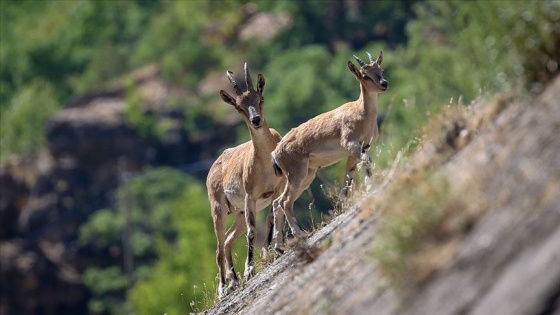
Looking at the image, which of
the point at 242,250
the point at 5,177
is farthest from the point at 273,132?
the point at 5,177

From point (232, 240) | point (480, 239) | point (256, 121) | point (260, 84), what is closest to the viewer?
point (480, 239)

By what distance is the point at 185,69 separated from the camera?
106m

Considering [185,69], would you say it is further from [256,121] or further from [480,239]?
[480,239]

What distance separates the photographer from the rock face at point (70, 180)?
7181 cm

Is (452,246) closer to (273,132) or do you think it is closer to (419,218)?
(419,218)

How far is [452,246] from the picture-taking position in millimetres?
12453

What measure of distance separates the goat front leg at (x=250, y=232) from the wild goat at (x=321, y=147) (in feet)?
1.07

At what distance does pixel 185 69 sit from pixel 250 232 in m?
85.0

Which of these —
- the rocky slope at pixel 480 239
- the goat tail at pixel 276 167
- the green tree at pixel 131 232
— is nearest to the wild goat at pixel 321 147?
the goat tail at pixel 276 167

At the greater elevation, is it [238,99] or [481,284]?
[238,99]

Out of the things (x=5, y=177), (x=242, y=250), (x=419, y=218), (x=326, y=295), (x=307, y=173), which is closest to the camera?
(x=419, y=218)

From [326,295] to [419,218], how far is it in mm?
1768

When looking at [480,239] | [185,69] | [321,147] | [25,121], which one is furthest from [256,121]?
[185,69]

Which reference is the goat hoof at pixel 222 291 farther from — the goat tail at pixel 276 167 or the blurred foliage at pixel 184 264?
the blurred foliage at pixel 184 264
